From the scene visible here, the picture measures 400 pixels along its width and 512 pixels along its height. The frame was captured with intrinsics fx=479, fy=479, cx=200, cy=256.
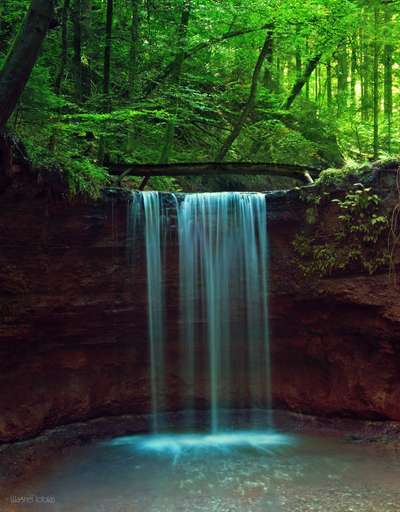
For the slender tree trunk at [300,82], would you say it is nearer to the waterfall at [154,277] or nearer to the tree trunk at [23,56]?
the waterfall at [154,277]

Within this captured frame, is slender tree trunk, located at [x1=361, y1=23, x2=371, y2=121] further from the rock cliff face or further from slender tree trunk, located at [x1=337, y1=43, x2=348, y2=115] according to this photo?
the rock cliff face

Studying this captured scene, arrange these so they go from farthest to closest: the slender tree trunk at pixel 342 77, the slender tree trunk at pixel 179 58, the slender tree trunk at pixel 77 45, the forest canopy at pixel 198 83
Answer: the slender tree trunk at pixel 342 77
the slender tree trunk at pixel 179 58
the slender tree trunk at pixel 77 45
the forest canopy at pixel 198 83

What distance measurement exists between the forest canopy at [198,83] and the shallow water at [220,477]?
14.0 feet

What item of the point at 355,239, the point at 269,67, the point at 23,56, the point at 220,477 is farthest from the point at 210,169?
the point at 220,477

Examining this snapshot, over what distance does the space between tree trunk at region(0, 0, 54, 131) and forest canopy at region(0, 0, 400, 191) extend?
166 cm

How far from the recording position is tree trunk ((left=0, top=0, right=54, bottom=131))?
5.93m

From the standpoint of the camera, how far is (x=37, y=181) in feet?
23.6

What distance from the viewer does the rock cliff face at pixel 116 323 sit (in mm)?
7586

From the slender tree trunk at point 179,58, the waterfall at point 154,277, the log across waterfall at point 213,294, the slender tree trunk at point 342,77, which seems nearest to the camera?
the waterfall at point 154,277

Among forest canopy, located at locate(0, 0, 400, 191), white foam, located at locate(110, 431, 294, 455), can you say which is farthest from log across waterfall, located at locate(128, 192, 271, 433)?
forest canopy, located at locate(0, 0, 400, 191)

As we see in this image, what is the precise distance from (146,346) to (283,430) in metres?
2.81

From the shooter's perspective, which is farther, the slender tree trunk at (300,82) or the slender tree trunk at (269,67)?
the slender tree trunk at (300,82)

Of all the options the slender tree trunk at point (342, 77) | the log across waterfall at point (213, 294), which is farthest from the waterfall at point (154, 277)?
the slender tree trunk at point (342, 77)

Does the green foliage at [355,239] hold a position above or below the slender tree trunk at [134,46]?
below
